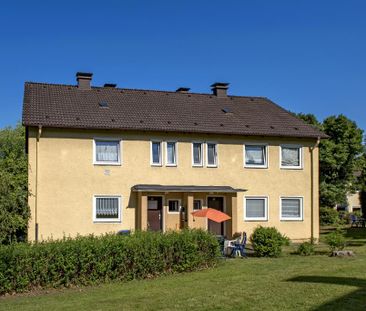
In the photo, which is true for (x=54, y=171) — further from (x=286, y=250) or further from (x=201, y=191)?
(x=286, y=250)

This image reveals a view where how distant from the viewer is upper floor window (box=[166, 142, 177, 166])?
27.3 meters

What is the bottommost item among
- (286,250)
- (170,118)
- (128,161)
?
(286,250)

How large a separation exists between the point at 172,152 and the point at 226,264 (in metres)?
9.20

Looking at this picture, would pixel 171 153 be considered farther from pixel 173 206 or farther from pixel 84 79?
pixel 84 79

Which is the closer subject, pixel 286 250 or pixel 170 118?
pixel 286 250

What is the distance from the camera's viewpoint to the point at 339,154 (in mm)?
46469

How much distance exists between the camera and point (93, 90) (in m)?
30.0

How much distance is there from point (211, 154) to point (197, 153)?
0.72 meters

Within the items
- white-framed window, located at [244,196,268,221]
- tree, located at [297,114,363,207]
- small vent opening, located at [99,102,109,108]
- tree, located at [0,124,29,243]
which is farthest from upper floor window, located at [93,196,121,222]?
tree, located at [297,114,363,207]

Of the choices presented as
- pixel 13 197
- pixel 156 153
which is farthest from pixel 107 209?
pixel 13 197

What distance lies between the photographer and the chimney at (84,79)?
98.1 feet

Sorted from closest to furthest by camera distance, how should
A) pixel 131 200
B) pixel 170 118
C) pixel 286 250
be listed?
1. pixel 286 250
2. pixel 131 200
3. pixel 170 118

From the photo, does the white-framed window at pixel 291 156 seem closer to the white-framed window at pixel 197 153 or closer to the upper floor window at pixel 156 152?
the white-framed window at pixel 197 153

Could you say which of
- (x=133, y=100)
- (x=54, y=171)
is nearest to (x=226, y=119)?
(x=133, y=100)
